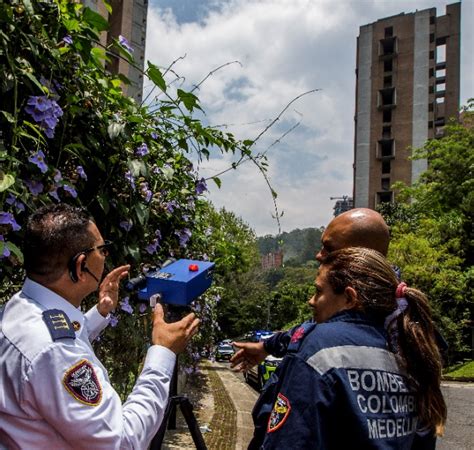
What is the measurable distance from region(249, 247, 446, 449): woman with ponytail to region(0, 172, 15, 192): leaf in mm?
966

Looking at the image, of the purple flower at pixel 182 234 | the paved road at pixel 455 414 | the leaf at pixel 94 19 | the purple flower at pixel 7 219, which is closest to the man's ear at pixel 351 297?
the purple flower at pixel 7 219

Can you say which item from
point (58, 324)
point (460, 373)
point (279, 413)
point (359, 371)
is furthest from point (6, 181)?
point (460, 373)

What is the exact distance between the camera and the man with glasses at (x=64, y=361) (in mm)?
1242

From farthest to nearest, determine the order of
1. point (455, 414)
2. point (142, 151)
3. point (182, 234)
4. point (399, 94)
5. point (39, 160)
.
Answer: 1. point (399, 94)
2. point (455, 414)
3. point (182, 234)
4. point (142, 151)
5. point (39, 160)

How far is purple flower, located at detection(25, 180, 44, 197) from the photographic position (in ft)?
5.75

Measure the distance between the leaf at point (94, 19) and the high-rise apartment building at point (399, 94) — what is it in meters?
45.6

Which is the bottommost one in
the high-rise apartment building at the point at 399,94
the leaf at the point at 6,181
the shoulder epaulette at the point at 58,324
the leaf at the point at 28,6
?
the shoulder epaulette at the point at 58,324

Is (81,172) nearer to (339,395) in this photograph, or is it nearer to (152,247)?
(152,247)

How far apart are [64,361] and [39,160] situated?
0.77m

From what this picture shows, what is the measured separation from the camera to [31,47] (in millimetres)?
1749

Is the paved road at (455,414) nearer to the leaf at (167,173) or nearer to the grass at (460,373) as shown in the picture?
the grass at (460,373)

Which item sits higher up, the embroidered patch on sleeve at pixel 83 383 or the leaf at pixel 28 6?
the leaf at pixel 28 6

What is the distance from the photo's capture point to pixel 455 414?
922 centimetres

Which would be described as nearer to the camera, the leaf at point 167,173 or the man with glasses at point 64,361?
the man with glasses at point 64,361
